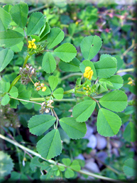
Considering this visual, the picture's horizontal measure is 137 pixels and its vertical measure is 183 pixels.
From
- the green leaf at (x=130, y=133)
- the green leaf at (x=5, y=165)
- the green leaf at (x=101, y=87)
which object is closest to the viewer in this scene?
the green leaf at (x=101, y=87)

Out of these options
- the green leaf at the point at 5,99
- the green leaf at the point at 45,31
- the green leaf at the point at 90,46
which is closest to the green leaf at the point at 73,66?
the green leaf at the point at 90,46

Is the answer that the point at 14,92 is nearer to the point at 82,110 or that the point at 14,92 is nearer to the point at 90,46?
the point at 82,110

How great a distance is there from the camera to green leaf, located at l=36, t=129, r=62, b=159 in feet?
4.04

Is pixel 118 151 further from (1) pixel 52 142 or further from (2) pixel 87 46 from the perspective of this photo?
(2) pixel 87 46

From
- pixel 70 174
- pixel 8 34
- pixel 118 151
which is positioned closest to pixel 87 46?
pixel 8 34

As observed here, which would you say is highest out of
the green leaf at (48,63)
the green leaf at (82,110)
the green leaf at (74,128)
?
the green leaf at (48,63)

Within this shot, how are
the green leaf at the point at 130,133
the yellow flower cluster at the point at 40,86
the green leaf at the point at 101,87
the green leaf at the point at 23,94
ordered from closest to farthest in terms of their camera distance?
the green leaf at the point at 101,87 < the yellow flower cluster at the point at 40,86 < the green leaf at the point at 23,94 < the green leaf at the point at 130,133

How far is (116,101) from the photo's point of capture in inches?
48.4

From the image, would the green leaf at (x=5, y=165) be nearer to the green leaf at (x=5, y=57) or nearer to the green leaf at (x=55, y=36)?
the green leaf at (x=5, y=57)

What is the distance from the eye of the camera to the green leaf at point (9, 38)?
1.16 m

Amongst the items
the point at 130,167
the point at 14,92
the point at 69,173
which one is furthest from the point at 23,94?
the point at 130,167

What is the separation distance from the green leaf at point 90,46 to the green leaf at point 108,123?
483 millimetres

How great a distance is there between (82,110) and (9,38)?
2.57ft

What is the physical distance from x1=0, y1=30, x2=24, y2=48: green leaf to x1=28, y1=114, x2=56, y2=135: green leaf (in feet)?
1.96
